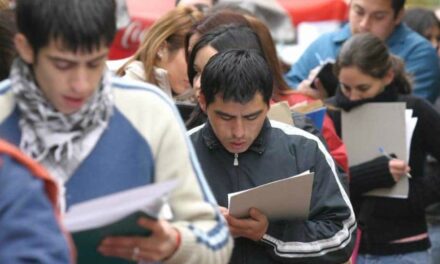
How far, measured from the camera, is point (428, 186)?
18.6 feet

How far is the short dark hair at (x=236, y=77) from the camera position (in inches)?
152

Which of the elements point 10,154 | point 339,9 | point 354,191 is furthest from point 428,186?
point 339,9

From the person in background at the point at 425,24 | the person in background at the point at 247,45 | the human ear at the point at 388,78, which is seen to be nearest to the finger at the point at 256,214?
the person in background at the point at 247,45

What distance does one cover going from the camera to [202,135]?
4.04 m

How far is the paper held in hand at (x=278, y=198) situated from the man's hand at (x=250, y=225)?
18mm

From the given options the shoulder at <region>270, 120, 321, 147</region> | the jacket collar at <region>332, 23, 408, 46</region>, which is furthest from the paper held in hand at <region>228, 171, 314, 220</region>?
the jacket collar at <region>332, 23, 408, 46</region>

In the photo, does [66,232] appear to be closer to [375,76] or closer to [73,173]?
[73,173]

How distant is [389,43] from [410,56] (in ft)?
0.53

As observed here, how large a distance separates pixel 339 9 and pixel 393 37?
3.41 meters

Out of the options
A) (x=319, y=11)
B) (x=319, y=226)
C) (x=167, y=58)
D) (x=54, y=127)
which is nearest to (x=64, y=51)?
(x=54, y=127)

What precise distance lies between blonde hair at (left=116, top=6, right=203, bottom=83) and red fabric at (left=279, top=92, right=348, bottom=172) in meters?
0.54

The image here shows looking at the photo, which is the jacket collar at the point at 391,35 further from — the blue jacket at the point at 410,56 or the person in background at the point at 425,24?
the person in background at the point at 425,24

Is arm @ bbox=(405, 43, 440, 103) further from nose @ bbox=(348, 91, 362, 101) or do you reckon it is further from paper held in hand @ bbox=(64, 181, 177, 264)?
paper held in hand @ bbox=(64, 181, 177, 264)

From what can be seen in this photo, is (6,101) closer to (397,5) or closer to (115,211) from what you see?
A: (115,211)
